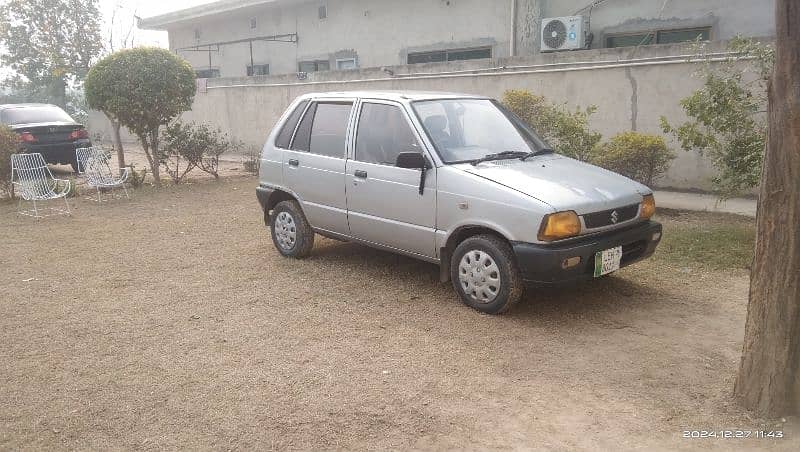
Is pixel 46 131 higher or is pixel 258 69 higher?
pixel 258 69

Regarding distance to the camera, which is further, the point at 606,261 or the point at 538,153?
the point at 538,153

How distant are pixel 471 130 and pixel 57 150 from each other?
10.4 meters

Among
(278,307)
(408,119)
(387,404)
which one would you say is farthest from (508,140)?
(387,404)

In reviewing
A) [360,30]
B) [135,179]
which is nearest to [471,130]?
[135,179]

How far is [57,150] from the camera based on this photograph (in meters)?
12.4

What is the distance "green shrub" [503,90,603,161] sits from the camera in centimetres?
820

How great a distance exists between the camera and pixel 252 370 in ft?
12.7

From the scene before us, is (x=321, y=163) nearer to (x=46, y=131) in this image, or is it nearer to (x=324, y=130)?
(x=324, y=130)

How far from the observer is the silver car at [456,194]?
4.29 meters

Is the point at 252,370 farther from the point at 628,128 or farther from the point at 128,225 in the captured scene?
the point at 628,128

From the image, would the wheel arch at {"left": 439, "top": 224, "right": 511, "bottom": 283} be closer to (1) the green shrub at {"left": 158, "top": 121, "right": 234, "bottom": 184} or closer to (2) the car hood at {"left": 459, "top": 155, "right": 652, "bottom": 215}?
(2) the car hood at {"left": 459, "top": 155, "right": 652, "bottom": 215}

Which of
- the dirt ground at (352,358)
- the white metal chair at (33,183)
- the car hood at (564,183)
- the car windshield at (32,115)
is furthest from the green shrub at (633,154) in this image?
the car windshield at (32,115)

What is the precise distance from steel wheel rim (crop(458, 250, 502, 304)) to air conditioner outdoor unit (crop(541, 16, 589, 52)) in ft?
27.0

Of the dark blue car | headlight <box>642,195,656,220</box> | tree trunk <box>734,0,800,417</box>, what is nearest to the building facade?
the dark blue car
